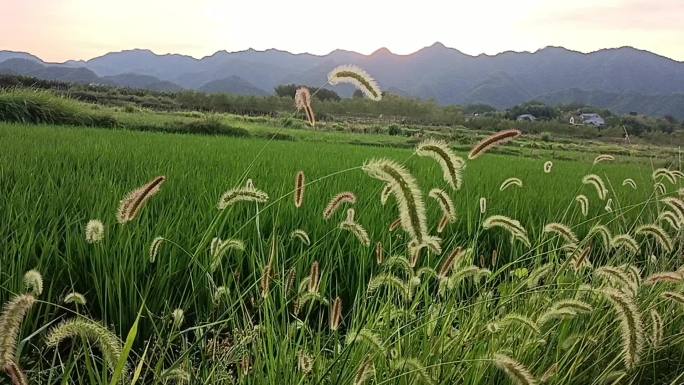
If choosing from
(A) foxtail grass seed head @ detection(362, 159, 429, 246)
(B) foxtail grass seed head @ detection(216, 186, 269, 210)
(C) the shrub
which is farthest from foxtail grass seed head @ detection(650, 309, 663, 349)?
(C) the shrub

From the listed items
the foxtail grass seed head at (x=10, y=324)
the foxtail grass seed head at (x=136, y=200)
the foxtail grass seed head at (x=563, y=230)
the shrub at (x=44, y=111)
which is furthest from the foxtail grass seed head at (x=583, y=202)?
the shrub at (x=44, y=111)

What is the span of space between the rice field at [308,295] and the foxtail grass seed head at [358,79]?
0.80 feet

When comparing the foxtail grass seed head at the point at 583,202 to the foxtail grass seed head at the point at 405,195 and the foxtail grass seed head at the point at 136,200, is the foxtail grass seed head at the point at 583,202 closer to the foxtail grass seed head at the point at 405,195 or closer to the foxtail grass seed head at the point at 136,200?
the foxtail grass seed head at the point at 405,195

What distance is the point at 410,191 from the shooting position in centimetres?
128

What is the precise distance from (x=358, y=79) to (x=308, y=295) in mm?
721

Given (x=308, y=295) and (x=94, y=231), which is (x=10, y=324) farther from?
(x=308, y=295)

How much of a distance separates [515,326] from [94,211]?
7.17 feet

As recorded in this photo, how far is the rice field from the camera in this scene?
1335 millimetres

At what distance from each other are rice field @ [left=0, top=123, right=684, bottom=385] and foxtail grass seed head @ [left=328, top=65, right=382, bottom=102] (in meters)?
0.25

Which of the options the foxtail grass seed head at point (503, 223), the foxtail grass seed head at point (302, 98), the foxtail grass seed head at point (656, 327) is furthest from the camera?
the foxtail grass seed head at point (503, 223)

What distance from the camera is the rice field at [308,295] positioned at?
133cm

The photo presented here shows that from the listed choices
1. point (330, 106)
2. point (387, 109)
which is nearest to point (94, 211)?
point (330, 106)

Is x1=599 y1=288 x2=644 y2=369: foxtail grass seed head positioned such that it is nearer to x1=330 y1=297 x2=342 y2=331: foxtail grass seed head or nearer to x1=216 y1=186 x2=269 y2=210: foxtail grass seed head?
x1=330 y1=297 x2=342 y2=331: foxtail grass seed head

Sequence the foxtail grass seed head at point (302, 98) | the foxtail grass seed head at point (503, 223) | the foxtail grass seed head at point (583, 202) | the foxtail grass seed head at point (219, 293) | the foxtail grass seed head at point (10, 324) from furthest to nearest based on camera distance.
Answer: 1. the foxtail grass seed head at point (583, 202)
2. the foxtail grass seed head at point (503, 223)
3. the foxtail grass seed head at point (302, 98)
4. the foxtail grass seed head at point (219, 293)
5. the foxtail grass seed head at point (10, 324)
